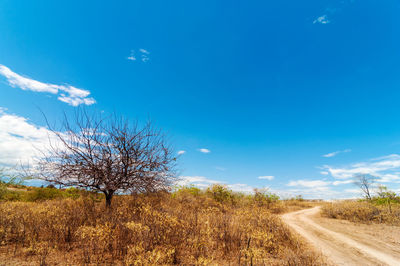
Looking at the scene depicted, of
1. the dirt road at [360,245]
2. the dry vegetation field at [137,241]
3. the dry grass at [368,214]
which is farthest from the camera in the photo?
the dry grass at [368,214]

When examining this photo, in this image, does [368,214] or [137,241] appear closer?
[137,241]

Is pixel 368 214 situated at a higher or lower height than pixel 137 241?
higher

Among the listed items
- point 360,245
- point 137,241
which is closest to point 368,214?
point 360,245

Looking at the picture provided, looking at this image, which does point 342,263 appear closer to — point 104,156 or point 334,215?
point 104,156

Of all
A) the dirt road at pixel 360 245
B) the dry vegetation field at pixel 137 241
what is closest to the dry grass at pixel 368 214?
the dirt road at pixel 360 245

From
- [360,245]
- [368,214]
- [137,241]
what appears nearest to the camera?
[137,241]

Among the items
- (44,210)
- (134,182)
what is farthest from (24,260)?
(134,182)

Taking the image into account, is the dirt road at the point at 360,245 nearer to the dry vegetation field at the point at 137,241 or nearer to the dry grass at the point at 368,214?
the dry vegetation field at the point at 137,241

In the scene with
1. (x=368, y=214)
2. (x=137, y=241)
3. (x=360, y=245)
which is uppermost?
(x=368, y=214)

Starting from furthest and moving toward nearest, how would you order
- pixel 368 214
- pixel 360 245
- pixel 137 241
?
pixel 368 214
pixel 360 245
pixel 137 241

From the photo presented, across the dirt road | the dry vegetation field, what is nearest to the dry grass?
the dirt road

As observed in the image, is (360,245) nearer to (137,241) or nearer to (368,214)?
(368,214)

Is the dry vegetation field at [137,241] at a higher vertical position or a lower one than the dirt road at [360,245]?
higher

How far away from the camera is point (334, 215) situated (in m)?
15.9
